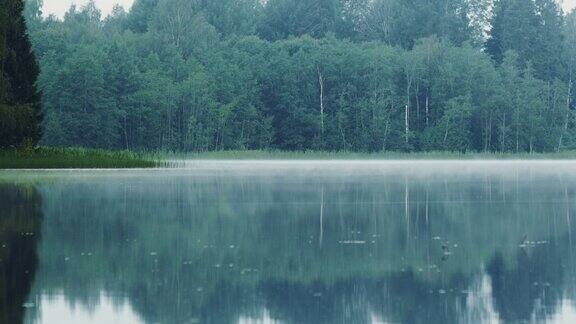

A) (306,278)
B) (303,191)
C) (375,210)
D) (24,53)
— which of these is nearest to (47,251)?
(306,278)

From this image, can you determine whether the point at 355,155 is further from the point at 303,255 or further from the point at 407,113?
the point at 303,255

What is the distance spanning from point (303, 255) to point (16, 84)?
3699 centimetres

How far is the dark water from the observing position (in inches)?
380

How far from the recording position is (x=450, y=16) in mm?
104562

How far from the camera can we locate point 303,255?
45.3ft

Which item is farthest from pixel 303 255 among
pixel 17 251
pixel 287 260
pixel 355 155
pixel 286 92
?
pixel 286 92

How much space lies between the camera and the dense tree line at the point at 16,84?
45562 millimetres

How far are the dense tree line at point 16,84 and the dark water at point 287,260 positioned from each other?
20573mm

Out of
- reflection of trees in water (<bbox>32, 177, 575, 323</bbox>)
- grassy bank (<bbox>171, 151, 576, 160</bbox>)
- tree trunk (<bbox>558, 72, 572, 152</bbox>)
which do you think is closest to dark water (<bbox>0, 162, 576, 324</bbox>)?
reflection of trees in water (<bbox>32, 177, 575, 323</bbox>)

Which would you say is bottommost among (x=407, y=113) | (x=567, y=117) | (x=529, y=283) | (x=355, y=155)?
(x=355, y=155)

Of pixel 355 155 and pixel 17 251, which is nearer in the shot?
pixel 17 251

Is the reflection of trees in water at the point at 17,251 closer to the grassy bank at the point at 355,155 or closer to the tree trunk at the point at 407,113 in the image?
the grassy bank at the point at 355,155

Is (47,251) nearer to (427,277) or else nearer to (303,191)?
(427,277)

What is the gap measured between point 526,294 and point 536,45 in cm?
9256
